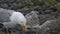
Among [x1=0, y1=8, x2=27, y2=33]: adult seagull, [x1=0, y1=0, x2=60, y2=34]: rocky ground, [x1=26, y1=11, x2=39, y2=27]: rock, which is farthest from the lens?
[x1=0, y1=0, x2=60, y2=34]: rocky ground

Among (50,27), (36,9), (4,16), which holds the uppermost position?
(36,9)

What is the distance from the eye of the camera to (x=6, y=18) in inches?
216

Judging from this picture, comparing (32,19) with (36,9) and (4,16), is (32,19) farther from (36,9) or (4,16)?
(36,9)

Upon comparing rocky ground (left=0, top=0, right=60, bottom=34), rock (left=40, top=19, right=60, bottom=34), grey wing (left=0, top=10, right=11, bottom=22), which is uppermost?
rocky ground (left=0, top=0, right=60, bottom=34)

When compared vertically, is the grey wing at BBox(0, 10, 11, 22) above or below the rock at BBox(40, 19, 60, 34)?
above

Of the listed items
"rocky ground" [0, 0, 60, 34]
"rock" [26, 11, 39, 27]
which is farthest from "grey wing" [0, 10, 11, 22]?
"rocky ground" [0, 0, 60, 34]

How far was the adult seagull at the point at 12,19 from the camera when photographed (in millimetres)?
4974

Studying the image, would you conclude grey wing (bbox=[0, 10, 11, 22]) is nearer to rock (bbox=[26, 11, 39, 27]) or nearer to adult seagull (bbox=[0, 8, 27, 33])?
adult seagull (bbox=[0, 8, 27, 33])

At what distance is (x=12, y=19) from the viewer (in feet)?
16.6

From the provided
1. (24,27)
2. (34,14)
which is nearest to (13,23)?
(24,27)

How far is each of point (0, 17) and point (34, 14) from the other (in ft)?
2.54

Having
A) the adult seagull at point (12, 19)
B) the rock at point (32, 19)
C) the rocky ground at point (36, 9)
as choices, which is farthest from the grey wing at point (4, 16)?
the rocky ground at point (36, 9)

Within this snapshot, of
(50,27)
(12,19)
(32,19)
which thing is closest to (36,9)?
(32,19)

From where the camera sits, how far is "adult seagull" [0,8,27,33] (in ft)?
16.3
